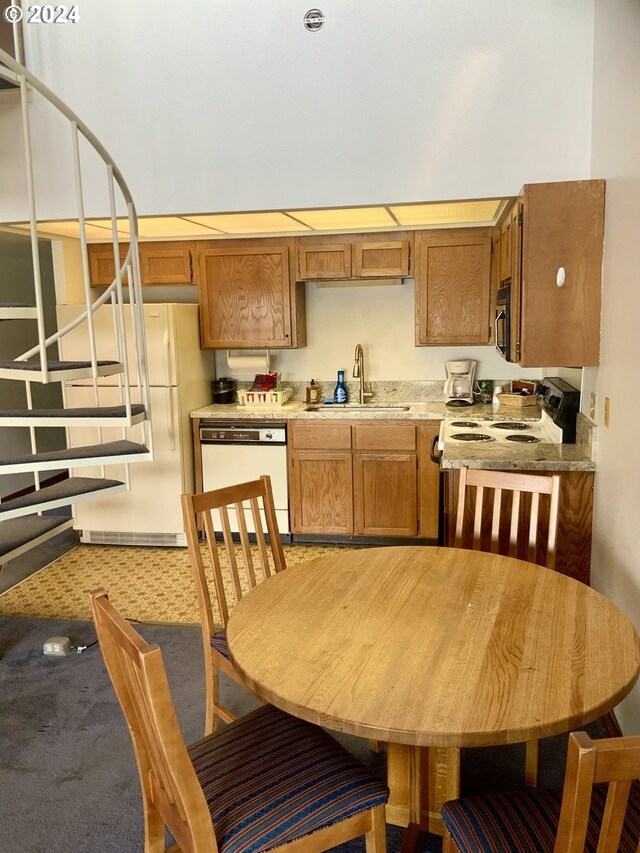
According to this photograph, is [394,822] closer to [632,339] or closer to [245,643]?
[245,643]

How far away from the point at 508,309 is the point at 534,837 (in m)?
2.32

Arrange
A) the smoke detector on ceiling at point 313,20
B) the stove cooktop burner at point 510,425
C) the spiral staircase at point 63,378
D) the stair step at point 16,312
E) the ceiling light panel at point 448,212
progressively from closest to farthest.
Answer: the spiral staircase at point 63,378
the stair step at point 16,312
the smoke detector on ceiling at point 313,20
the ceiling light panel at point 448,212
the stove cooktop burner at point 510,425

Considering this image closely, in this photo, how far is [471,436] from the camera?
3342mm

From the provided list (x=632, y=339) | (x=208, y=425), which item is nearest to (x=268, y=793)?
(x=632, y=339)

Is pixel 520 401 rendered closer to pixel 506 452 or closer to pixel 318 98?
pixel 506 452

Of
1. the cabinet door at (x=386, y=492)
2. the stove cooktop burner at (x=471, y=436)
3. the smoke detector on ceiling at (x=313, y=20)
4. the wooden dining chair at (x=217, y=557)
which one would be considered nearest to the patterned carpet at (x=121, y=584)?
the cabinet door at (x=386, y=492)

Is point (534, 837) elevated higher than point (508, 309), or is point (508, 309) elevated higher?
point (508, 309)

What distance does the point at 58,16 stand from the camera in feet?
10.1

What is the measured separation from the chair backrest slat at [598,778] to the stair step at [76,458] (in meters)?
2.18

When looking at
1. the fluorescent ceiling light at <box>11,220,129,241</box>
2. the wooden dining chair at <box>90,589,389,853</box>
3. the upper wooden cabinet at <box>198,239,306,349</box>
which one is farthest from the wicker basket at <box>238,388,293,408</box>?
the wooden dining chair at <box>90,589,389,853</box>

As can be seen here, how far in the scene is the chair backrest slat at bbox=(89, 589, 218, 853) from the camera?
113cm

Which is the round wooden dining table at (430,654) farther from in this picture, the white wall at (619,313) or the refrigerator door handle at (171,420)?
the refrigerator door handle at (171,420)

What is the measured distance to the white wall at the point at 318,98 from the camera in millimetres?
2748

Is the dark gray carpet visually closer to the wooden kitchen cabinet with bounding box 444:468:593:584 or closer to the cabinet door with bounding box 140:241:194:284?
the wooden kitchen cabinet with bounding box 444:468:593:584
